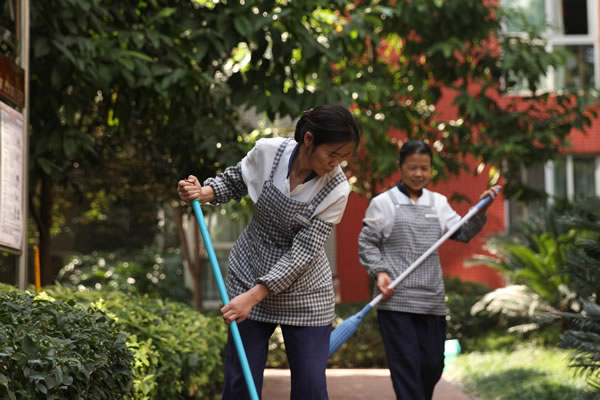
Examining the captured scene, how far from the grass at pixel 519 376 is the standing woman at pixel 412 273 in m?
1.04

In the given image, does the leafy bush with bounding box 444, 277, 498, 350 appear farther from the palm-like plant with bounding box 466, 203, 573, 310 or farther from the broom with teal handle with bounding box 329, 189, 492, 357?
the broom with teal handle with bounding box 329, 189, 492, 357

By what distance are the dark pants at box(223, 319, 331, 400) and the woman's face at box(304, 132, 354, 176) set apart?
2.21ft

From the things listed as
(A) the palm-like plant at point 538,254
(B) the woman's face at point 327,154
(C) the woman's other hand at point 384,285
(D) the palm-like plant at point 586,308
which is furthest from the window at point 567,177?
(B) the woman's face at point 327,154

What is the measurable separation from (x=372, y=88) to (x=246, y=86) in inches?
73.3

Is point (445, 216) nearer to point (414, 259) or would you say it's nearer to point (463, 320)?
point (414, 259)

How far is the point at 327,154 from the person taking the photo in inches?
140

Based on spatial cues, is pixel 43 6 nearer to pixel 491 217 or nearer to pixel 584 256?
pixel 584 256

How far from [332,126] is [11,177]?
2.64 metres

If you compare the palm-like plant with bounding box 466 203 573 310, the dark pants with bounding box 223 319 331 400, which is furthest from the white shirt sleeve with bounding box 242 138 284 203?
the palm-like plant with bounding box 466 203 573 310

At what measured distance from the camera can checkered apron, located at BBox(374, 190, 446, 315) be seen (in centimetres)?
518

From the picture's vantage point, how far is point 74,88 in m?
6.67

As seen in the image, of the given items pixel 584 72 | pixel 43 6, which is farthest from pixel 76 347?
pixel 584 72

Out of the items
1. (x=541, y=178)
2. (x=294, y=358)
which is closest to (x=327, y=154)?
(x=294, y=358)

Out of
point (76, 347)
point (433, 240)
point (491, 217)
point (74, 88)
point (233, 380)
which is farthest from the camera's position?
point (491, 217)
